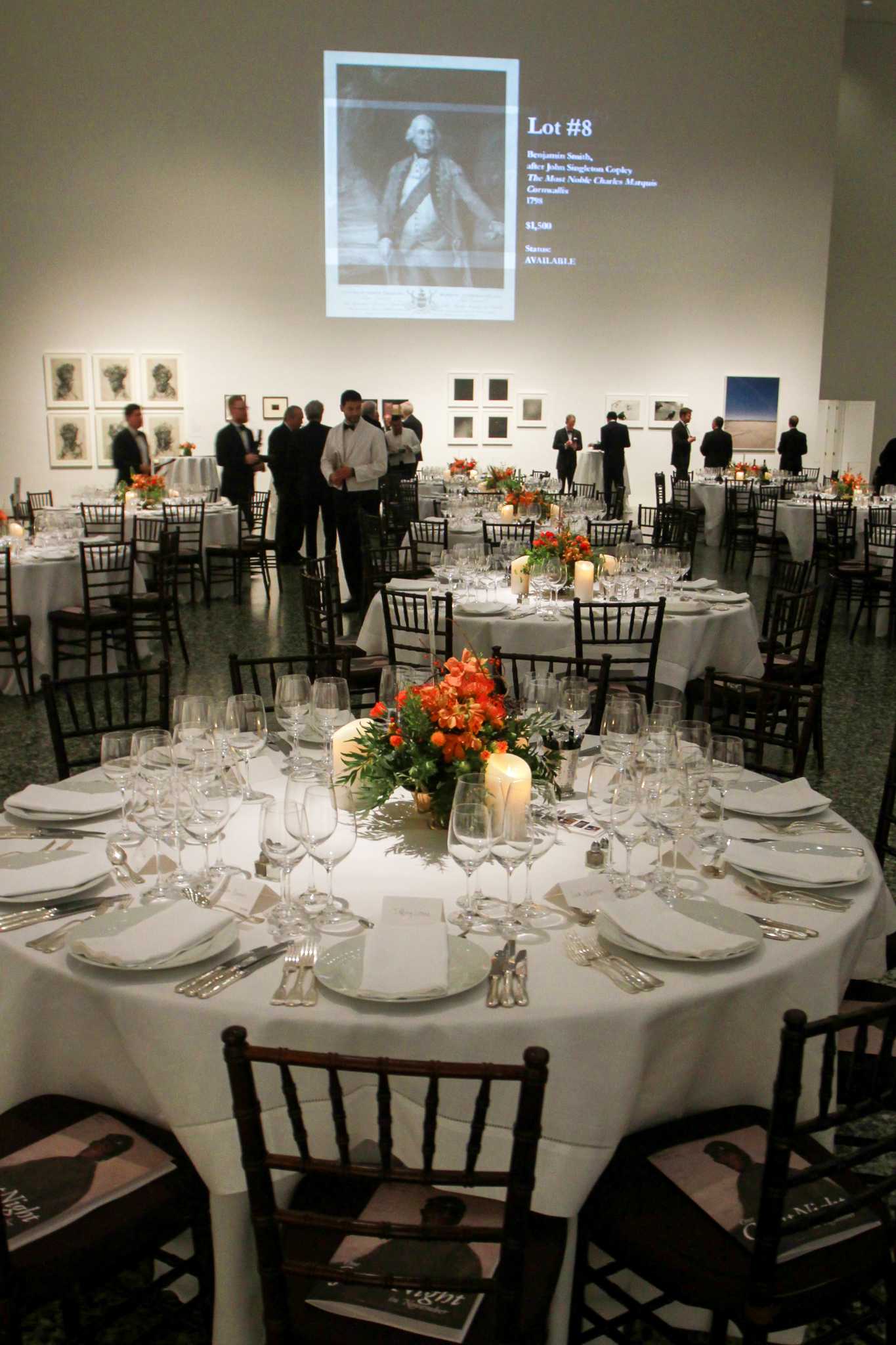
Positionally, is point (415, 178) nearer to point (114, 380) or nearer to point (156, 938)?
point (114, 380)

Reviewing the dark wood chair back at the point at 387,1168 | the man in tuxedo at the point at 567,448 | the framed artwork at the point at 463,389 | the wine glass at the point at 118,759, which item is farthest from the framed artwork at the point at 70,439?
the dark wood chair back at the point at 387,1168

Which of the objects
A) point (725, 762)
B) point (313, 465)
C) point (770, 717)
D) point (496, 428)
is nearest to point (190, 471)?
point (313, 465)

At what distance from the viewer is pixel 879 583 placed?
31.1 feet

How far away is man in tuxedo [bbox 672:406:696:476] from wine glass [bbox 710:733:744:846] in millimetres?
14224

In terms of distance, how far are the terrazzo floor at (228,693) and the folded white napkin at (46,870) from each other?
888 millimetres

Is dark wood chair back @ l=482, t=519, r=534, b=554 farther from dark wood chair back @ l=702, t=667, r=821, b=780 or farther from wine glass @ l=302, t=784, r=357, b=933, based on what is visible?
wine glass @ l=302, t=784, r=357, b=933

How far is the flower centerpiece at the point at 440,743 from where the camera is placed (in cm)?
262

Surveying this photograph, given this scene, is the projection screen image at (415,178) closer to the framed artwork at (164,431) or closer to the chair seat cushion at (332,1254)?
the framed artwork at (164,431)

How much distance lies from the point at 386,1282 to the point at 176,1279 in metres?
1.00

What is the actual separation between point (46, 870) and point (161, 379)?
14162 millimetres

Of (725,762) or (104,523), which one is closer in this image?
(725,762)

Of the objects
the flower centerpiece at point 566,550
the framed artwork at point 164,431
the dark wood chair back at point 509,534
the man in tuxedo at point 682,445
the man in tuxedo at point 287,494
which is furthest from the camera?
the man in tuxedo at point 682,445

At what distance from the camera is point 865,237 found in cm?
2041

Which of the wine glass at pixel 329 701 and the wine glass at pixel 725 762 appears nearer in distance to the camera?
the wine glass at pixel 725 762
